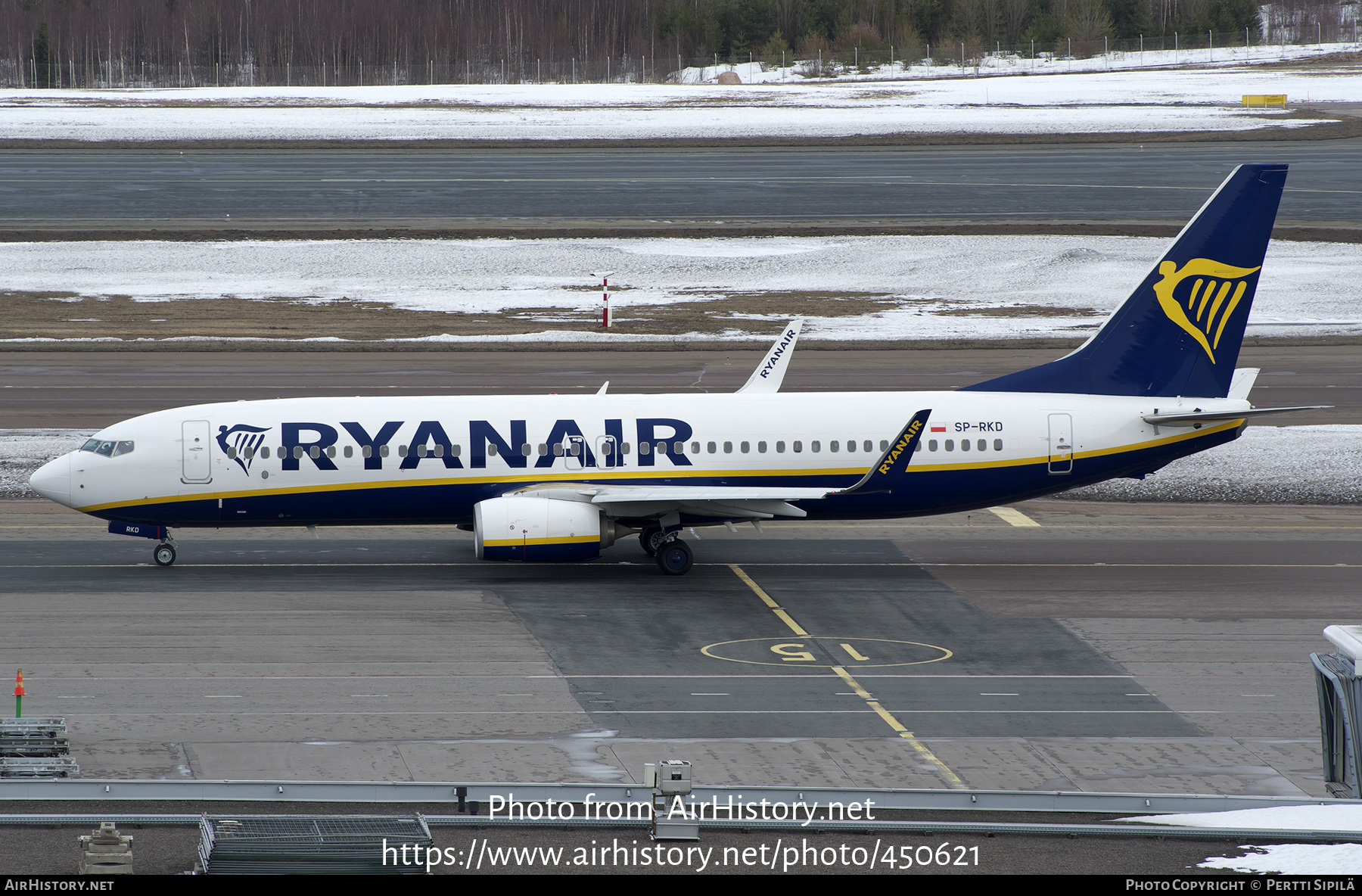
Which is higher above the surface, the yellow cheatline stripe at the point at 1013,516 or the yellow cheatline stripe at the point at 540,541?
the yellow cheatline stripe at the point at 540,541

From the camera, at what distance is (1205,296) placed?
1398 inches

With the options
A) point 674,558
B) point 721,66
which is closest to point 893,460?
point 674,558

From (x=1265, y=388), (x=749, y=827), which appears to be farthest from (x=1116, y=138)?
(x=749, y=827)

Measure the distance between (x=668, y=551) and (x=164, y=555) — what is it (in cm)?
1180

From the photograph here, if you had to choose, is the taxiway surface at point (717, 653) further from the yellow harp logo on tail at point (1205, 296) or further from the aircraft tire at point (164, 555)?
the yellow harp logo on tail at point (1205, 296)

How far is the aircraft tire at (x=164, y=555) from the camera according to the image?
1362 inches

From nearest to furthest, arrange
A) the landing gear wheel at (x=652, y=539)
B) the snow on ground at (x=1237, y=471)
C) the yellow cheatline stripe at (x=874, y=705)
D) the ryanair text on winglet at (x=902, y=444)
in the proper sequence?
the yellow cheatline stripe at (x=874, y=705), the ryanair text on winglet at (x=902, y=444), the landing gear wheel at (x=652, y=539), the snow on ground at (x=1237, y=471)

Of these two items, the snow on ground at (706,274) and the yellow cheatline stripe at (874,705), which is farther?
the snow on ground at (706,274)

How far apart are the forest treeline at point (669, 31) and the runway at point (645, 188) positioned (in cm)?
7616

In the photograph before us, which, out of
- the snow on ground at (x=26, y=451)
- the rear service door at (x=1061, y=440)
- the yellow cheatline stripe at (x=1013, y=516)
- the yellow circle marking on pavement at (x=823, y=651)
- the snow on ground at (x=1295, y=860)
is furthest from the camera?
the snow on ground at (x=26, y=451)

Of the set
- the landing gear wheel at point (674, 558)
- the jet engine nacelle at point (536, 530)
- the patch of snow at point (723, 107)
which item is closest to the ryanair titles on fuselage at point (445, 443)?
the jet engine nacelle at point (536, 530)

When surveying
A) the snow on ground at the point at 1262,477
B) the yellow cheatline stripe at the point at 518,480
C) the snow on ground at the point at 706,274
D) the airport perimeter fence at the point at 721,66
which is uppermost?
the airport perimeter fence at the point at 721,66

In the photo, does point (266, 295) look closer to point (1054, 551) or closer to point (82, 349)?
point (82, 349)

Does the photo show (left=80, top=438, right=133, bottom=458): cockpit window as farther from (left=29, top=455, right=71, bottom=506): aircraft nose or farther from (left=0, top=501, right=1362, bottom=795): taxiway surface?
(left=0, top=501, right=1362, bottom=795): taxiway surface
